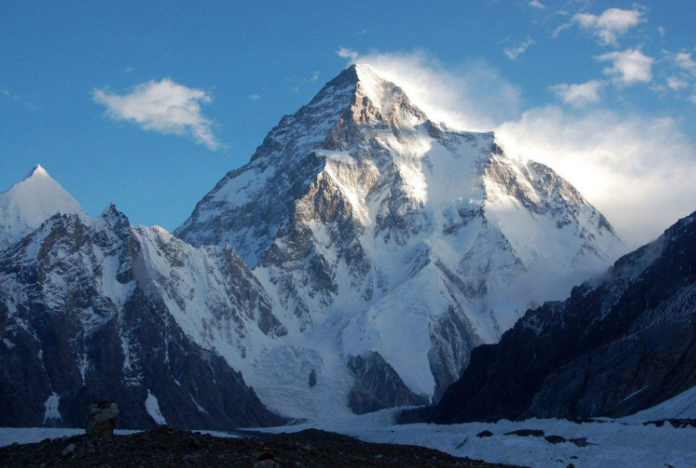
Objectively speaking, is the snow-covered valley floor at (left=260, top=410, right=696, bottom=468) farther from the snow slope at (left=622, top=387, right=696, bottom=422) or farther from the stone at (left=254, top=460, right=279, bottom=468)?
the stone at (left=254, top=460, right=279, bottom=468)

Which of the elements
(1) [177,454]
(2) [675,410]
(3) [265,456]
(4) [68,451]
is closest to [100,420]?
(4) [68,451]

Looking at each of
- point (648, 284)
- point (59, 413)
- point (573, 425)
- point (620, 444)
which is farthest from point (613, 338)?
point (59, 413)

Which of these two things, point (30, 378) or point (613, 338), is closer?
point (613, 338)

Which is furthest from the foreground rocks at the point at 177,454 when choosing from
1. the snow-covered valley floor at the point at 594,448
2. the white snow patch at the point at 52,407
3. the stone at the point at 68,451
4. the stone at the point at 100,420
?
the white snow patch at the point at 52,407

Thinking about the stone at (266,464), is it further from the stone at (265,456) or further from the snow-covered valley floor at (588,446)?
the snow-covered valley floor at (588,446)

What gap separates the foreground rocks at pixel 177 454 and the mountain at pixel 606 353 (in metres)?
27.7

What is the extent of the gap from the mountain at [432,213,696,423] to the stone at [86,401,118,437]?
37.4 metres

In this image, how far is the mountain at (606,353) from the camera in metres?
81.9

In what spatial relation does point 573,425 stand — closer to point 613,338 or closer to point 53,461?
point 53,461

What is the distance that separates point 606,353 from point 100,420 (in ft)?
228

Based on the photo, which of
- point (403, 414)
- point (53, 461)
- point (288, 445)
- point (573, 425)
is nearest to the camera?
point (53, 461)

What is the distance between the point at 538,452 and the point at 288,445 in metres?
14.1

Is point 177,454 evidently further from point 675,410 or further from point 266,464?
point 675,410

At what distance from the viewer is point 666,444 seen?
140 feet
